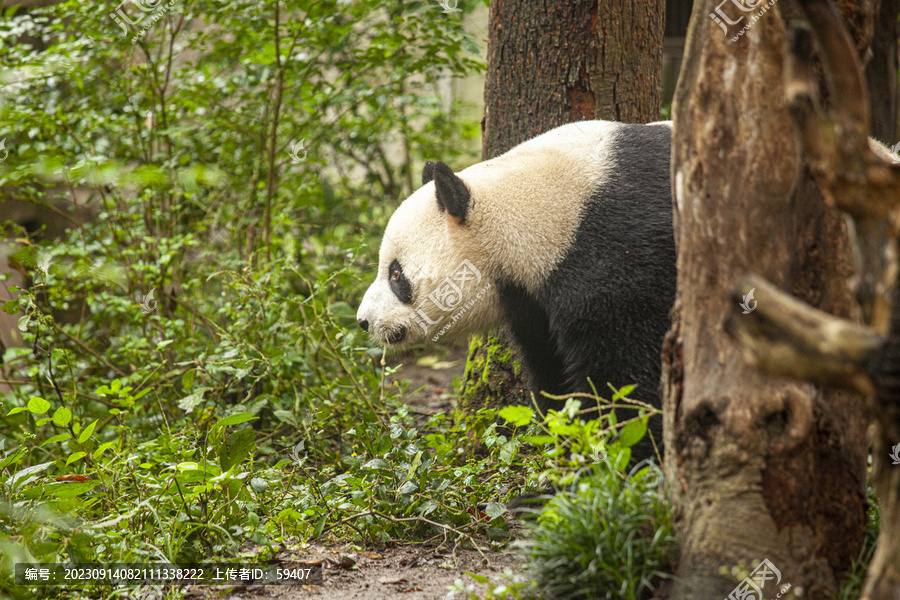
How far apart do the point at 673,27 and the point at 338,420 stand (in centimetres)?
608

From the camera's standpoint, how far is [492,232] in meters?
3.26

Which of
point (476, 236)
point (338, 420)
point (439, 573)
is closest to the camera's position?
point (439, 573)

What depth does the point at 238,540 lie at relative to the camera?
115 inches

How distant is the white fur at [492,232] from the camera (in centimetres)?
313

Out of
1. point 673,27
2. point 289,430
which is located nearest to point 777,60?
point 289,430

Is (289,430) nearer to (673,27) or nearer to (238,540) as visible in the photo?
(238,540)

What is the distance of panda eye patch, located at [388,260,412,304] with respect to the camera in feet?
11.5
